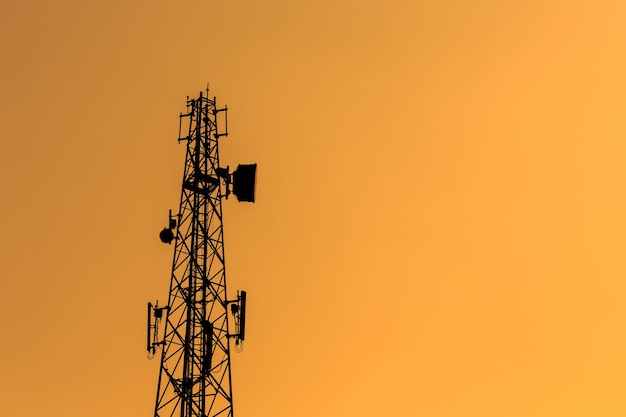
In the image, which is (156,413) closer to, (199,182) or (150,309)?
(150,309)

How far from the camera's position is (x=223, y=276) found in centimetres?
2833

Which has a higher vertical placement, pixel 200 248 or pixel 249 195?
pixel 249 195

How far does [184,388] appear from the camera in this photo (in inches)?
1014

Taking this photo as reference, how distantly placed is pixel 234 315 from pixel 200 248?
8.94 ft

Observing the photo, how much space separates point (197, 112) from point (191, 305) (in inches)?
292

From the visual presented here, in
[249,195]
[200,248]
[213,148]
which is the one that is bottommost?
[200,248]

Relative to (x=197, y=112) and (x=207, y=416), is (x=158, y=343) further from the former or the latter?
(x=197, y=112)

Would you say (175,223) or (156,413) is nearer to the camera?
(156,413)

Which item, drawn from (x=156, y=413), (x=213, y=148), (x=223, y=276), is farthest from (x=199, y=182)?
(x=156, y=413)

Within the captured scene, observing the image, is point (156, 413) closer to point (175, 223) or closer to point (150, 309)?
point (150, 309)

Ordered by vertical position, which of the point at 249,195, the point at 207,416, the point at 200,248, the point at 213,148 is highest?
the point at 213,148

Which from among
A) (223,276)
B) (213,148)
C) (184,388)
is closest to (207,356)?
(184,388)

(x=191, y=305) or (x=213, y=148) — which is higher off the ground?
(x=213, y=148)

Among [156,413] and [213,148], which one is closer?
[156,413]
